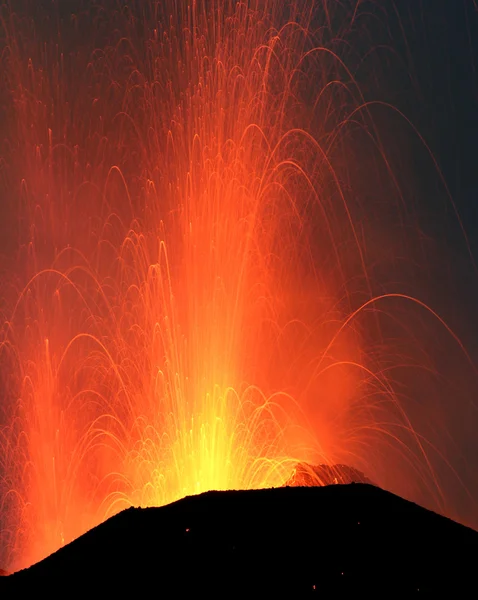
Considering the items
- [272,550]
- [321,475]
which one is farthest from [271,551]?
[321,475]

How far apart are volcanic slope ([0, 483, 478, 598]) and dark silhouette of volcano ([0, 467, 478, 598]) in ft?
0.11

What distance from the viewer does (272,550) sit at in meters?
19.9

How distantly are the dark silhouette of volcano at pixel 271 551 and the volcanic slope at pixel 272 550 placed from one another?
3 cm

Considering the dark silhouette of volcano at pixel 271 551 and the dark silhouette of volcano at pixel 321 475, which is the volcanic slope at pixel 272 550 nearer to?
the dark silhouette of volcano at pixel 271 551

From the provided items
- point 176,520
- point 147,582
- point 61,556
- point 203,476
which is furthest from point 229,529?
point 203,476

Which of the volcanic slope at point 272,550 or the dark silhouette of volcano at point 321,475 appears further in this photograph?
the dark silhouette of volcano at point 321,475

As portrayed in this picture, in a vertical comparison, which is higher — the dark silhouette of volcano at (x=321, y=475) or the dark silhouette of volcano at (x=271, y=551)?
the dark silhouette of volcano at (x=271, y=551)

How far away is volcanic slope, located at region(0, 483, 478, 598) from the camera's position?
1852 cm

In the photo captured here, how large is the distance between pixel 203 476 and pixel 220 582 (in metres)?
16.6

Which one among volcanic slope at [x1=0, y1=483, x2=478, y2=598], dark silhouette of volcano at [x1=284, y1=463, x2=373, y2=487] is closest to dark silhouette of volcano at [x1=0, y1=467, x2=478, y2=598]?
volcanic slope at [x1=0, y1=483, x2=478, y2=598]

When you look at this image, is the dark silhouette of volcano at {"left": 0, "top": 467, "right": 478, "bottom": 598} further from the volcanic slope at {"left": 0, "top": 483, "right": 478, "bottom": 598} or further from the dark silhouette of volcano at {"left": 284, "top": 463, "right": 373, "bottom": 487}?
the dark silhouette of volcano at {"left": 284, "top": 463, "right": 373, "bottom": 487}

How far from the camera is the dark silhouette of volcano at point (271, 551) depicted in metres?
18.5

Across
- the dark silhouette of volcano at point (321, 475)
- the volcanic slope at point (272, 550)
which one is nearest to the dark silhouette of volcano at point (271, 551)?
the volcanic slope at point (272, 550)

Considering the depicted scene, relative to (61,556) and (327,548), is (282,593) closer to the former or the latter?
(327,548)
